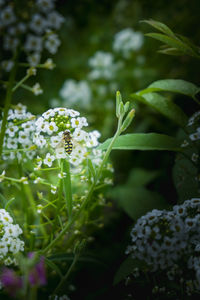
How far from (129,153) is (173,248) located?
1.23m

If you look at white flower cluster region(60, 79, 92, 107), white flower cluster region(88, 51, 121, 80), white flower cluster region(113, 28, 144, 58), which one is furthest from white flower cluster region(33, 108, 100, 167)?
white flower cluster region(113, 28, 144, 58)

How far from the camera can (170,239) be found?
89 cm

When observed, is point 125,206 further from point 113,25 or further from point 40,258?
point 113,25

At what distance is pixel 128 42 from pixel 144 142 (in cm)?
159

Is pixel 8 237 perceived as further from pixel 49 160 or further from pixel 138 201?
pixel 138 201

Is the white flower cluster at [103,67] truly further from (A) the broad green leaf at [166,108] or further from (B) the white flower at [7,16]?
(B) the white flower at [7,16]

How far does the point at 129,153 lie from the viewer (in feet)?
6.86

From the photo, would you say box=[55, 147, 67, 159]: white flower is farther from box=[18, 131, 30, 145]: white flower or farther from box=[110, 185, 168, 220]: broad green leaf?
box=[110, 185, 168, 220]: broad green leaf

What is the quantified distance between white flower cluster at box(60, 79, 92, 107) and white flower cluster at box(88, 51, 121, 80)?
0.50 feet

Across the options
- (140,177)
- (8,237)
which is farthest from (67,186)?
(140,177)

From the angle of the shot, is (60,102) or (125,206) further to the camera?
(60,102)

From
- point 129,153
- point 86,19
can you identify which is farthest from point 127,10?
point 129,153

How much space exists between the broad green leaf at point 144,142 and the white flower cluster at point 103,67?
1.42 meters

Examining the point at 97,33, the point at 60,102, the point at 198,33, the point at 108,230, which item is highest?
the point at 97,33
